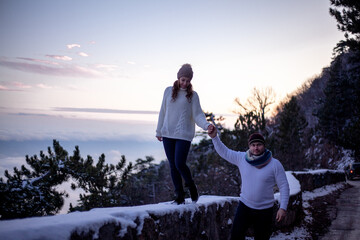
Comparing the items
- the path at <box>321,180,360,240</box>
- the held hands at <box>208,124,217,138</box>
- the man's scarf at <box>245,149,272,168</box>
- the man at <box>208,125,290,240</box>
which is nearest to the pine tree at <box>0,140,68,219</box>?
the held hands at <box>208,124,217,138</box>

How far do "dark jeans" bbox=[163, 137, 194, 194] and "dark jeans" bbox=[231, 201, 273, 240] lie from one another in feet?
2.56

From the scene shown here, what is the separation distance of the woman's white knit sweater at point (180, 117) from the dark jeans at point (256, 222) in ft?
3.58

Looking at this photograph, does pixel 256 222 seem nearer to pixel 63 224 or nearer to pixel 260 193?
pixel 260 193

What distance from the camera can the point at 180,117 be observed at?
3.67 m

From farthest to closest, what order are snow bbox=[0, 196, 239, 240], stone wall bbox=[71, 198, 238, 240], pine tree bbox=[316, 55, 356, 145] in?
pine tree bbox=[316, 55, 356, 145] → stone wall bbox=[71, 198, 238, 240] → snow bbox=[0, 196, 239, 240]

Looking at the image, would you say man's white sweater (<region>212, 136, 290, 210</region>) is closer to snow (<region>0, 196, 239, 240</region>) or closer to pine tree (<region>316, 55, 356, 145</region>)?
snow (<region>0, 196, 239, 240</region>)

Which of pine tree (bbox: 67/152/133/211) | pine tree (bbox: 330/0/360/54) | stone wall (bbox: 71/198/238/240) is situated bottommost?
pine tree (bbox: 67/152/133/211)

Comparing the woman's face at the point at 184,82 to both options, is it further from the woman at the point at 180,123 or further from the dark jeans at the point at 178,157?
the dark jeans at the point at 178,157

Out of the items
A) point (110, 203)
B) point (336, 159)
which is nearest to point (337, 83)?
point (336, 159)

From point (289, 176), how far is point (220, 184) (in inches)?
390

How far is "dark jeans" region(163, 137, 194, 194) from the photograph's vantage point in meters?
3.59

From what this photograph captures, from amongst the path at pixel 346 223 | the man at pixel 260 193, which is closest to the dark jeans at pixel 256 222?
the man at pixel 260 193

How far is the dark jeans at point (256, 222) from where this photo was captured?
3.21 m

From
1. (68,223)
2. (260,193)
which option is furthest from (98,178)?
(68,223)
